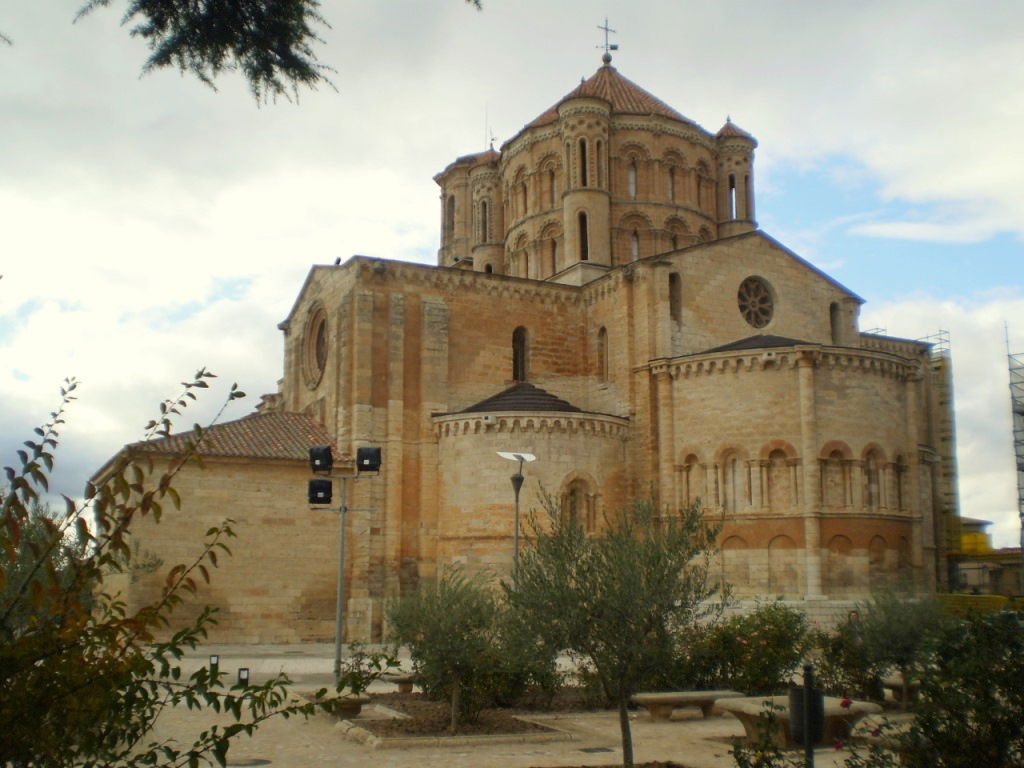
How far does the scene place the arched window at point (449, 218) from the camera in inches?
1843

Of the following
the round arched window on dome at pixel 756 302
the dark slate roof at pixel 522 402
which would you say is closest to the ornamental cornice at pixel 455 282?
the dark slate roof at pixel 522 402

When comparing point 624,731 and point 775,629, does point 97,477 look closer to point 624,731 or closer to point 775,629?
point 775,629

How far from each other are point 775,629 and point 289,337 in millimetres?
25264

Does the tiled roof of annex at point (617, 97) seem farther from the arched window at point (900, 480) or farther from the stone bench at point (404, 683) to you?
the stone bench at point (404, 683)

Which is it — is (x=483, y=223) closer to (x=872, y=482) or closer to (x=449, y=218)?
(x=449, y=218)

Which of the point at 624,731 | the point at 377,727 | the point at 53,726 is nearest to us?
the point at 53,726

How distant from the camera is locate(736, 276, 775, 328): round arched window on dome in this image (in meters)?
34.2

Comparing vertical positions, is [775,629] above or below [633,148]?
below

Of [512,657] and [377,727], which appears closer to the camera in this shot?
[512,657]

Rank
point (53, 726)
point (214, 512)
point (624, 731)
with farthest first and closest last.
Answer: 1. point (214, 512)
2. point (624, 731)
3. point (53, 726)

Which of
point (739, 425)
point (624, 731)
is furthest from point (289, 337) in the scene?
point (624, 731)

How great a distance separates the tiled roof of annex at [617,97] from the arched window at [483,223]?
15.5 ft

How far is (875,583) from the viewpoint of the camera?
2828 cm

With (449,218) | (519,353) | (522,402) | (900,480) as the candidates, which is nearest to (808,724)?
(522,402)
